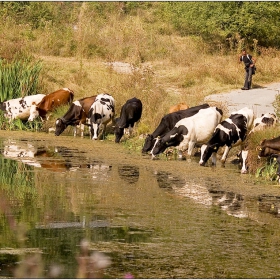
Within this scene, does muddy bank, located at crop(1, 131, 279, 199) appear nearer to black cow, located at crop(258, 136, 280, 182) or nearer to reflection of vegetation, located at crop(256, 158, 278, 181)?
reflection of vegetation, located at crop(256, 158, 278, 181)

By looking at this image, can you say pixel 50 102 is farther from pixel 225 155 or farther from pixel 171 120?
pixel 225 155

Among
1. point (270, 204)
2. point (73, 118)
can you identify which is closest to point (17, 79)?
point (73, 118)

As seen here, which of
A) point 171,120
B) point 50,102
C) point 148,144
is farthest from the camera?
point 50,102

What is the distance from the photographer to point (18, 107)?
27.6 meters

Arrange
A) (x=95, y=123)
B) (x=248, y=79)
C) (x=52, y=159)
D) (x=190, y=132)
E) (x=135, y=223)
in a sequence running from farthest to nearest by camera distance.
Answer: (x=248, y=79), (x=95, y=123), (x=190, y=132), (x=52, y=159), (x=135, y=223)

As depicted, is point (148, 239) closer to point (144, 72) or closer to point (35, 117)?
point (35, 117)

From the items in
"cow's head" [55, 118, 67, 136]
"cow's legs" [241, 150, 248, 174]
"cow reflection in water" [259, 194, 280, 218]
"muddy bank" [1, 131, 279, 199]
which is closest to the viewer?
"cow reflection in water" [259, 194, 280, 218]

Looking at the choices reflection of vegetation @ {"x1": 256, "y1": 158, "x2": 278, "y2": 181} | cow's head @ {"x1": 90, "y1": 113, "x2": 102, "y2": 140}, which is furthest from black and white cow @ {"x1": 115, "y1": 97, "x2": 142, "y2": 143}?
reflection of vegetation @ {"x1": 256, "y1": 158, "x2": 278, "y2": 181}

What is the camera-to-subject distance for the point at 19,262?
34.9ft

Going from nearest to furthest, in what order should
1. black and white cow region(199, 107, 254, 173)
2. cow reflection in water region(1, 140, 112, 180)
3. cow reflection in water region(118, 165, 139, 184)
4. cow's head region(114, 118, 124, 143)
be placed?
cow reflection in water region(118, 165, 139, 184)
cow reflection in water region(1, 140, 112, 180)
black and white cow region(199, 107, 254, 173)
cow's head region(114, 118, 124, 143)

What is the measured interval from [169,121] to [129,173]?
4.44 meters

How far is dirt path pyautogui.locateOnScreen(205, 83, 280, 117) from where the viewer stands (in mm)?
28875

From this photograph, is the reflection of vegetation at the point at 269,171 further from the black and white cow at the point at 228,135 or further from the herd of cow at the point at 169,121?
the black and white cow at the point at 228,135

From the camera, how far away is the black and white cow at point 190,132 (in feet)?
71.8
